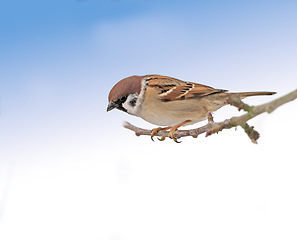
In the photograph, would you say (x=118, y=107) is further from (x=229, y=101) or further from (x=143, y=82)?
(x=229, y=101)

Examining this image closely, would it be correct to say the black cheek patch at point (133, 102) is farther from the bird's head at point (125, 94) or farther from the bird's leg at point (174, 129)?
the bird's leg at point (174, 129)

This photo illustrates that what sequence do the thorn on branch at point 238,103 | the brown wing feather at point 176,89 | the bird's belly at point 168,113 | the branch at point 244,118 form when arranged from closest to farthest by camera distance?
the branch at point 244,118
the thorn on branch at point 238,103
the bird's belly at point 168,113
the brown wing feather at point 176,89

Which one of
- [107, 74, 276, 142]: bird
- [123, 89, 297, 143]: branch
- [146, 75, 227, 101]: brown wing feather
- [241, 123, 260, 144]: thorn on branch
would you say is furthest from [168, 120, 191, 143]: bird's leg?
[241, 123, 260, 144]: thorn on branch

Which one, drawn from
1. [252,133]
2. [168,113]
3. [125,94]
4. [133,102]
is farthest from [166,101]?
[252,133]

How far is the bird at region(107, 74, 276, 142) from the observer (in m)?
3.07

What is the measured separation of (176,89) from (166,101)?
0.76 feet

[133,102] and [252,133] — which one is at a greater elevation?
[133,102]

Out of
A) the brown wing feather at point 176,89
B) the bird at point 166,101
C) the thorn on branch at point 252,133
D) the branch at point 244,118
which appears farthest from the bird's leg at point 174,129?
the thorn on branch at point 252,133

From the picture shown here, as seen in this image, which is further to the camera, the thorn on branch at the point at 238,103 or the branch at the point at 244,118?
the thorn on branch at the point at 238,103

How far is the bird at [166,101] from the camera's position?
3068 millimetres

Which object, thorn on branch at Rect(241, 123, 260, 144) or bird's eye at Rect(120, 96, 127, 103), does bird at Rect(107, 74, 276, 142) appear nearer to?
bird's eye at Rect(120, 96, 127, 103)

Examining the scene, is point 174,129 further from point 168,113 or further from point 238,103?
point 238,103

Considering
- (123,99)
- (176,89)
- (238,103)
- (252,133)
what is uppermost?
(176,89)

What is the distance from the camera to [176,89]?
358 centimetres
